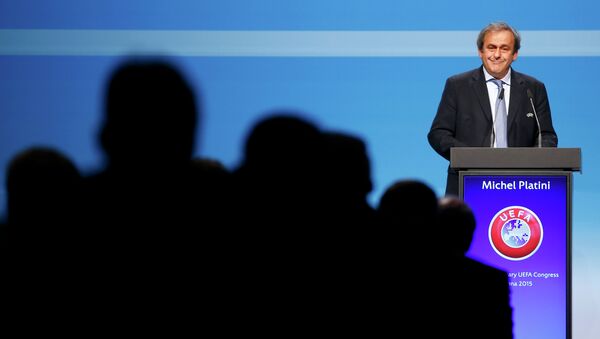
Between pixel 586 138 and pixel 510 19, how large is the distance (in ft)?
2.88

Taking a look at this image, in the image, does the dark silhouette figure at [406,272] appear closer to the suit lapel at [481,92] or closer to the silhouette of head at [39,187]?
the silhouette of head at [39,187]

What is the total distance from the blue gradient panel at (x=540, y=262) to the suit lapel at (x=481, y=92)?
0.66 meters

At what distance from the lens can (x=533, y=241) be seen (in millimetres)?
3072

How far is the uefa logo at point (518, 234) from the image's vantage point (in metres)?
3.07

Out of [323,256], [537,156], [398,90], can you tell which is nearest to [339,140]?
[323,256]

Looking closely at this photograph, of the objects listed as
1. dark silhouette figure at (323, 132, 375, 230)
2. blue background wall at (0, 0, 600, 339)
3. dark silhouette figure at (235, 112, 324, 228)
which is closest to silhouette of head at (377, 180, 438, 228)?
dark silhouette figure at (323, 132, 375, 230)

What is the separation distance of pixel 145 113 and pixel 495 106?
2.80 m

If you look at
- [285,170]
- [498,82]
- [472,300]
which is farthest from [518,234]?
[285,170]

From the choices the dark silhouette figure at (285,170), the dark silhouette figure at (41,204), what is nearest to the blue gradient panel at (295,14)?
the dark silhouette figure at (285,170)

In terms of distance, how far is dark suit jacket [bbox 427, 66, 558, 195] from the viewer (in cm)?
364

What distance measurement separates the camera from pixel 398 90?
5688 millimetres

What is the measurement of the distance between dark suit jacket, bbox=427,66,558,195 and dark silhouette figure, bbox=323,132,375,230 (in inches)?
84.5

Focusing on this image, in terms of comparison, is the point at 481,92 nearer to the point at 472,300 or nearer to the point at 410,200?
the point at 410,200

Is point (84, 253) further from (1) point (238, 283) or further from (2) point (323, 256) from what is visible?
(2) point (323, 256)
